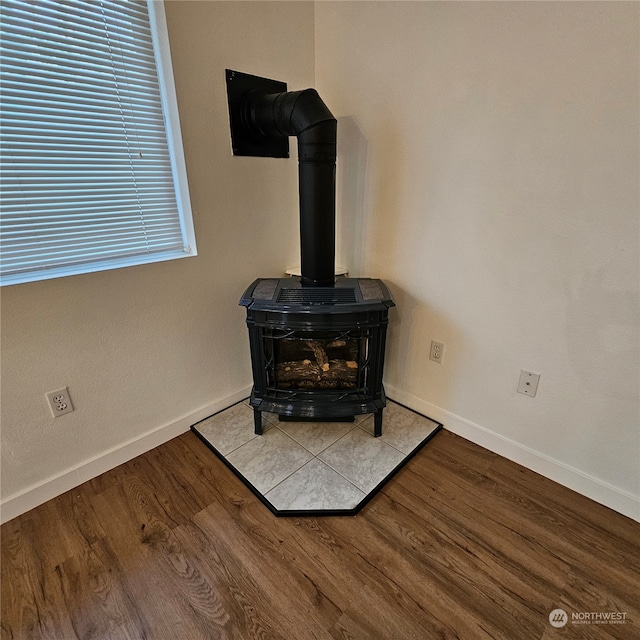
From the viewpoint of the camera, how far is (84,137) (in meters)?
1.31

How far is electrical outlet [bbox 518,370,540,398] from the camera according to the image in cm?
153

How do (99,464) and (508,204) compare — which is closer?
(508,204)

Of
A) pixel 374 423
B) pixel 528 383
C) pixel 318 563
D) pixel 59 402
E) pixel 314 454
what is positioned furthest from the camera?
pixel 374 423

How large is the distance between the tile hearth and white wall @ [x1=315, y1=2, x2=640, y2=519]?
0.29 meters

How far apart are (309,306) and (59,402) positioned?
1.08 meters

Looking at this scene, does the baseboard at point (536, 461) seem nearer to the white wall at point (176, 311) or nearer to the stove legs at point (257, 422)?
the stove legs at point (257, 422)

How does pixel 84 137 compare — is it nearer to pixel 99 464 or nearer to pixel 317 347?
pixel 317 347

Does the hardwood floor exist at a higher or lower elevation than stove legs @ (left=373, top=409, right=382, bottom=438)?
lower

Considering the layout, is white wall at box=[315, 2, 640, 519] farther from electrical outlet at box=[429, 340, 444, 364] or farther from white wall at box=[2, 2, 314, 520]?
white wall at box=[2, 2, 314, 520]

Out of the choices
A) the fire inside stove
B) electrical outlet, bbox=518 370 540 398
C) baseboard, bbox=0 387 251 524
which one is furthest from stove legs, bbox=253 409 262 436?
electrical outlet, bbox=518 370 540 398

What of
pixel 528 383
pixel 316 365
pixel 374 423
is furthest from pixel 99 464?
pixel 528 383

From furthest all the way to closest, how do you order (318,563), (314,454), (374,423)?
(374,423) < (314,454) < (318,563)

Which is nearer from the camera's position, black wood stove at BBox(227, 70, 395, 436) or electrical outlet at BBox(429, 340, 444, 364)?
black wood stove at BBox(227, 70, 395, 436)

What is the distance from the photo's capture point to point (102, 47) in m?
1.28
